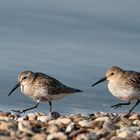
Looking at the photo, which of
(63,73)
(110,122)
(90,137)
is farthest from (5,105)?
(90,137)

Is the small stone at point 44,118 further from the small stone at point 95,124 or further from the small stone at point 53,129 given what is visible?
the small stone at point 53,129

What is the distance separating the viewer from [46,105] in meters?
16.6

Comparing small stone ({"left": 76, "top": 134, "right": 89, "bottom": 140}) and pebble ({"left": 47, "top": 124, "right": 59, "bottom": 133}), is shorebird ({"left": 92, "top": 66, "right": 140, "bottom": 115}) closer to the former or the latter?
pebble ({"left": 47, "top": 124, "right": 59, "bottom": 133})

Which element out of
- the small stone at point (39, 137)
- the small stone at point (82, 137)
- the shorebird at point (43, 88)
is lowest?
the shorebird at point (43, 88)

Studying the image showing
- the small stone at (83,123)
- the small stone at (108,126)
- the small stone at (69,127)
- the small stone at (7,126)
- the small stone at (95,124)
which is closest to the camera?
the small stone at (7,126)

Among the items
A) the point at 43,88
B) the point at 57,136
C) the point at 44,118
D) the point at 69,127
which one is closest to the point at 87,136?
the point at 57,136

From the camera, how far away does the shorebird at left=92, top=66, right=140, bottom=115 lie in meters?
14.4

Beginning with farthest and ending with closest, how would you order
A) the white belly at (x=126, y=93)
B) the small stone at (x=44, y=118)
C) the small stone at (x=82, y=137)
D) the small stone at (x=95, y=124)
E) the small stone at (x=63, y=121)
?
the white belly at (x=126, y=93), the small stone at (x=44, y=118), the small stone at (x=63, y=121), the small stone at (x=95, y=124), the small stone at (x=82, y=137)

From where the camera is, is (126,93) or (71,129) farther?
(126,93)

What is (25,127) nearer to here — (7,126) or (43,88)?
(7,126)

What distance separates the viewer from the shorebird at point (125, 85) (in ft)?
47.1

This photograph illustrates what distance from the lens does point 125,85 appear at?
574 inches

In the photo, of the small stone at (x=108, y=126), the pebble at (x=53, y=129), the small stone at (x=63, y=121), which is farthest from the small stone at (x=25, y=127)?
the small stone at (x=108, y=126)

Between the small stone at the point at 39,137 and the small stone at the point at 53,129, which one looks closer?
the small stone at the point at 39,137
